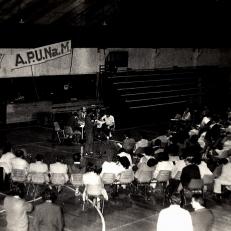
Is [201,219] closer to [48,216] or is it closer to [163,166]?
[48,216]

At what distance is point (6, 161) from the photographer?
12.5 metres

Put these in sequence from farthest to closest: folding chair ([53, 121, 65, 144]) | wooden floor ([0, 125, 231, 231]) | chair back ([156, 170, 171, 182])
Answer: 1. folding chair ([53, 121, 65, 144])
2. chair back ([156, 170, 171, 182])
3. wooden floor ([0, 125, 231, 231])

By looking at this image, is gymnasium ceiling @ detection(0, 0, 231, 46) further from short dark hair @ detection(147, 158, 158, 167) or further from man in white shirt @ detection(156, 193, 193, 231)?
man in white shirt @ detection(156, 193, 193, 231)

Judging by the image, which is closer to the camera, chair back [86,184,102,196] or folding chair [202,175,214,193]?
chair back [86,184,102,196]

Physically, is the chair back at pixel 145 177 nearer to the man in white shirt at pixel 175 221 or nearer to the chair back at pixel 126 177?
the chair back at pixel 126 177

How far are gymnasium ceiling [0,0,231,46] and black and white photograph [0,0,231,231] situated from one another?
6 centimetres

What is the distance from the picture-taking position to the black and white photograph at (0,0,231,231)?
35.9 feet

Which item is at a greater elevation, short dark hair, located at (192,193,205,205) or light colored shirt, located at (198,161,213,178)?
short dark hair, located at (192,193,205,205)

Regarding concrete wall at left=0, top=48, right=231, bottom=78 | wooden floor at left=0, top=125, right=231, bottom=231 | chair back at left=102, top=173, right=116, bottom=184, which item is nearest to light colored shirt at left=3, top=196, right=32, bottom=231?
wooden floor at left=0, top=125, right=231, bottom=231

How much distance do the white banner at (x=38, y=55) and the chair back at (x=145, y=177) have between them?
33.1ft

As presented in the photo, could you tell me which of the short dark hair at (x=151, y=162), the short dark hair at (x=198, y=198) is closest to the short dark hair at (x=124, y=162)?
the short dark hair at (x=151, y=162)

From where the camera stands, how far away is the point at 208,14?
28234mm

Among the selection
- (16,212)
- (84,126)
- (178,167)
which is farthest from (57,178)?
(84,126)

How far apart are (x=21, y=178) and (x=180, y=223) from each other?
570cm
